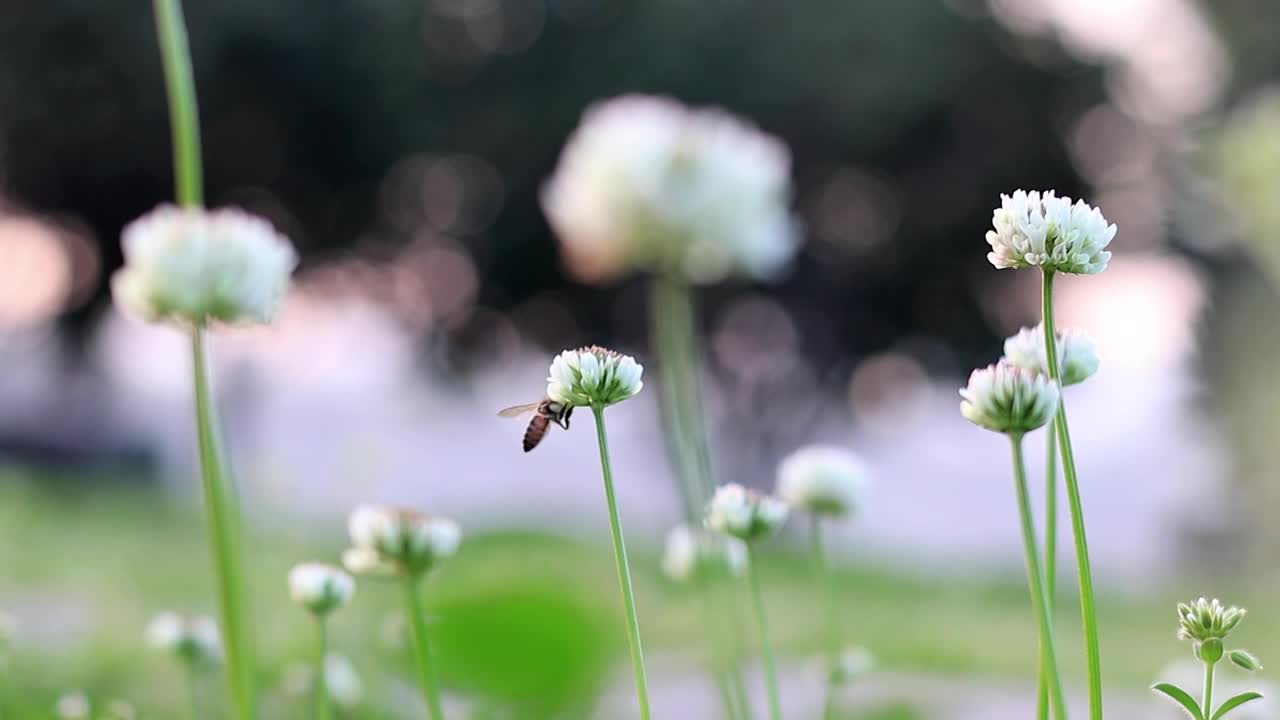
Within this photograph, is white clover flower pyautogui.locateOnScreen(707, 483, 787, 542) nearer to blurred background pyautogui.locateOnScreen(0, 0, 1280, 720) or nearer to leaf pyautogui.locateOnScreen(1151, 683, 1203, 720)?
leaf pyautogui.locateOnScreen(1151, 683, 1203, 720)

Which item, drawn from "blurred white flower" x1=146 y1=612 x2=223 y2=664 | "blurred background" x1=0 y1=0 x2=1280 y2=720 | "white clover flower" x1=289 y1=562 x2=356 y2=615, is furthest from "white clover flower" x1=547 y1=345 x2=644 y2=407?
"blurred background" x1=0 y1=0 x2=1280 y2=720

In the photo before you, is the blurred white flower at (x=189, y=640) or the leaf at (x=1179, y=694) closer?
the leaf at (x=1179, y=694)

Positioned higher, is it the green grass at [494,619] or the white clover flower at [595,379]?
the green grass at [494,619]

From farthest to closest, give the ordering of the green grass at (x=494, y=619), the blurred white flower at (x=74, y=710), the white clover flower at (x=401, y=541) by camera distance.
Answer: the green grass at (x=494, y=619), the blurred white flower at (x=74, y=710), the white clover flower at (x=401, y=541)

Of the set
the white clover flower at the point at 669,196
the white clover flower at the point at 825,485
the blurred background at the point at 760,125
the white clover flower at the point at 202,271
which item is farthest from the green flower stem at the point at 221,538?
the blurred background at the point at 760,125

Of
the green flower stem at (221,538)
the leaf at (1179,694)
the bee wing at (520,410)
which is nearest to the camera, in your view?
the green flower stem at (221,538)

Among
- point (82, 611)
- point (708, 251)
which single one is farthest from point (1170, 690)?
point (82, 611)

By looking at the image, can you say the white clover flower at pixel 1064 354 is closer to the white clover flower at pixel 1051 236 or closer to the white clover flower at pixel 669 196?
the white clover flower at pixel 1051 236
